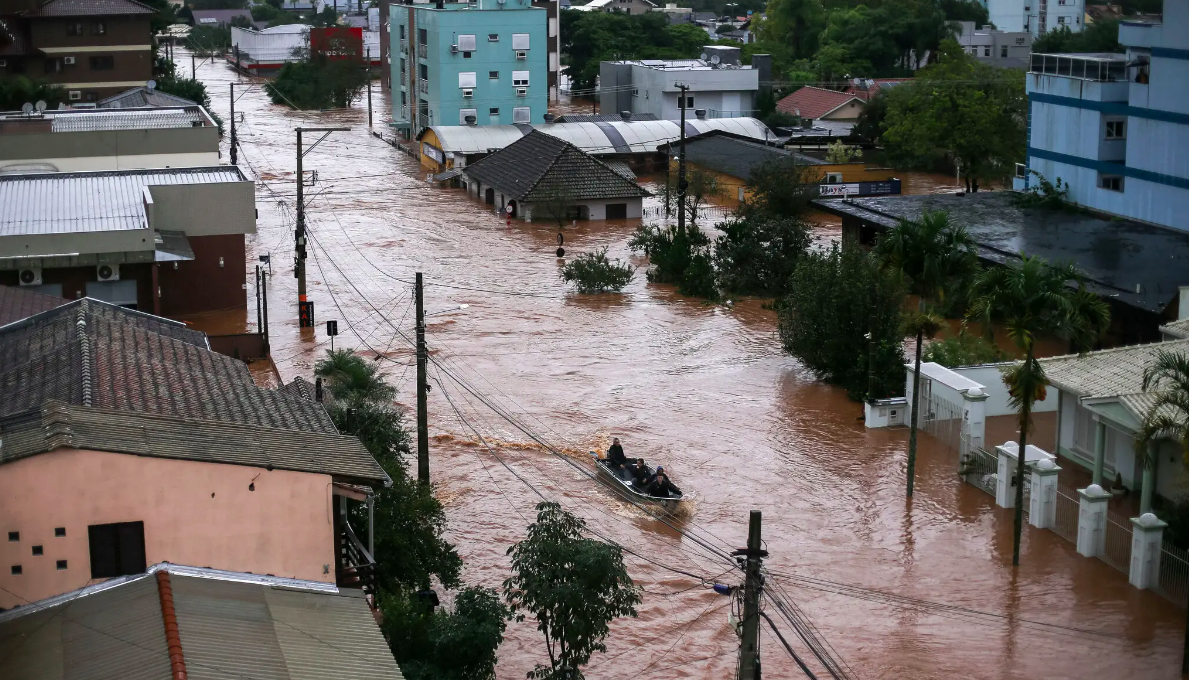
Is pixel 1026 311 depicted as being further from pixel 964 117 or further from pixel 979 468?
pixel 964 117

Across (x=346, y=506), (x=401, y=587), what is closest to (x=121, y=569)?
(x=346, y=506)

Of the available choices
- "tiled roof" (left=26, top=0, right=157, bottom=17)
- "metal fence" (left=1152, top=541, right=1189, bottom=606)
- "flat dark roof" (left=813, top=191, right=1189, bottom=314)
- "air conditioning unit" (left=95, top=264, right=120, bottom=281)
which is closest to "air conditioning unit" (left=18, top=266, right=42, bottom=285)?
"air conditioning unit" (left=95, top=264, right=120, bottom=281)

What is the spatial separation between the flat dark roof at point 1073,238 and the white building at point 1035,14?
7721 centimetres

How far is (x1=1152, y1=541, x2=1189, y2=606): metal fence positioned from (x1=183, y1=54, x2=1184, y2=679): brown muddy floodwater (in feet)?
0.66

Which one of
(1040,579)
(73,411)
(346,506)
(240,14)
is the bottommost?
(1040,579)

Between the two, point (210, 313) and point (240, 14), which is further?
point (240, 14)

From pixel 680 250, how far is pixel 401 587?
26.5 meters

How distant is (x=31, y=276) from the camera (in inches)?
1404

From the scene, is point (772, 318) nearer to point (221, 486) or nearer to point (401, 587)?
point (401, 587)

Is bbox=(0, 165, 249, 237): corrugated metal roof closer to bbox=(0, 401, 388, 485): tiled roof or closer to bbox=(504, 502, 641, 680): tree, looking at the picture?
bbox=(0, 401, 388, 485): tiled roof

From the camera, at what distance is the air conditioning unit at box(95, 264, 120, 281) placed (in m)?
36.2

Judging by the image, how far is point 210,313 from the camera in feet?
131

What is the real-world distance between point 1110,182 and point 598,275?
54.1 feet

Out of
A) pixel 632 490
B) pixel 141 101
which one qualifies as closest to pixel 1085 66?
pixel 632 490
